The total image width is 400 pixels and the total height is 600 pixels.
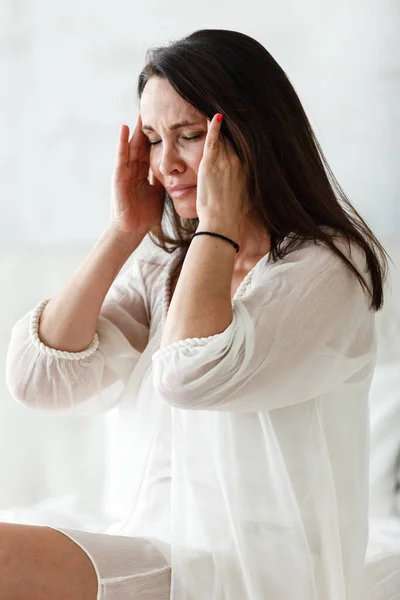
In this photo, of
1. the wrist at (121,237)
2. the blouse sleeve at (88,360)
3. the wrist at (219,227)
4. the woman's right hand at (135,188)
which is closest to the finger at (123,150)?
the woman's right hand at (135,188)

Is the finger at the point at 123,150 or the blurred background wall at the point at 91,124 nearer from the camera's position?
the finger at the point at 123,150

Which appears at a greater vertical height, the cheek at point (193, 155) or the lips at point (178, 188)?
the cheek at point (193, 155)

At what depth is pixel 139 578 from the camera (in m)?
1.34

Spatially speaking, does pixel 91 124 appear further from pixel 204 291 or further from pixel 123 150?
pixel 204 291

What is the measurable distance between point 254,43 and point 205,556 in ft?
2.79

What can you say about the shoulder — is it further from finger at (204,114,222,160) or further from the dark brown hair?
finger at (204,114,222,160)

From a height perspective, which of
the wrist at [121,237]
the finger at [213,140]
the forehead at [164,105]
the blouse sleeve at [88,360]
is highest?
the forehead at [164,105]

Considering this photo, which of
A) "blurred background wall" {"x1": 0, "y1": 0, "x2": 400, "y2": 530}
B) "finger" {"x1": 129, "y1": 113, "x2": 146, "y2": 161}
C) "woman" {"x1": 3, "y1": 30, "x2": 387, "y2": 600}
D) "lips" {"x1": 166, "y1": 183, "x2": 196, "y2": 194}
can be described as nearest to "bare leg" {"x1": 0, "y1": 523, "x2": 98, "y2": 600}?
"woman" {"x1": 3, "y1": 30, "x2": 387, "y2": 600}

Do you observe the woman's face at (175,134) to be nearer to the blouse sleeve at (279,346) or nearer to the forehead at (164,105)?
the forehead at (164,105)

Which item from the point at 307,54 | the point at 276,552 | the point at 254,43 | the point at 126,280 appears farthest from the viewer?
the point at 307,54

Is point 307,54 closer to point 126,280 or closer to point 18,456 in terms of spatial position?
point 126,280

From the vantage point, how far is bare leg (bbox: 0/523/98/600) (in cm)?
127

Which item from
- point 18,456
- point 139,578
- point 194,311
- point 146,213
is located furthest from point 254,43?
point 18,456

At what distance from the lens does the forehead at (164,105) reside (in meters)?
1.48
